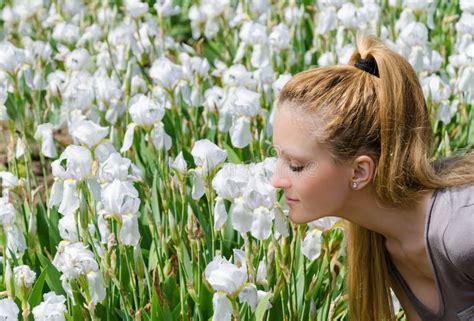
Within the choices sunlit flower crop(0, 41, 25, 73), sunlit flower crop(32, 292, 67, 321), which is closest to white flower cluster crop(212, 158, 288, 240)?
sunlit flower crop(32, 292, 67, 321)

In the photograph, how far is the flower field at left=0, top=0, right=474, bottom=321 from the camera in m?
2.25

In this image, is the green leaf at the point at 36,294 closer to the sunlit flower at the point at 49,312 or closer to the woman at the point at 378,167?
the sunlit flower at the point at 49,312

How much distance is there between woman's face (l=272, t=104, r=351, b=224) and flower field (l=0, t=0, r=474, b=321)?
0.34 ft

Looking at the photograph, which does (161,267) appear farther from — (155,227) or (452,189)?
(452,189)

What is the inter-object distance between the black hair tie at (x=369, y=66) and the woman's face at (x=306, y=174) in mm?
179

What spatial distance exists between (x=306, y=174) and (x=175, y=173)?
1.52 ft

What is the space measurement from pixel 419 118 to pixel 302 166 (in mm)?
292

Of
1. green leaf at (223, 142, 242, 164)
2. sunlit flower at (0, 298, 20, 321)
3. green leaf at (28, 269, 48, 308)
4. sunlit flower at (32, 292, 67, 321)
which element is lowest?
Answer: green leaf at (223, 142, 242, 164)

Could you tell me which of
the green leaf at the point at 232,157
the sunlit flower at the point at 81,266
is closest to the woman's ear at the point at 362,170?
the sunlit flower at the point at 81,266

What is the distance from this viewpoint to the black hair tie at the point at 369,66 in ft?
7.16

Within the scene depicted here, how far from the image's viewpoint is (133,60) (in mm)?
3865

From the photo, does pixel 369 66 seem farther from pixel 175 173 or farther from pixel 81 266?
pixel 81 266

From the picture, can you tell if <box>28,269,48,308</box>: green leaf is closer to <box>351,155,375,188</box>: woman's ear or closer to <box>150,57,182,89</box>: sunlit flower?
<box>351,155,375,188</box>: woman's ear

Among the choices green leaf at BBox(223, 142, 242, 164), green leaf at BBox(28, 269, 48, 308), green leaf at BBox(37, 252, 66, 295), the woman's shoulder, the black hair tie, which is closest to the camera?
the woman's shoulder
